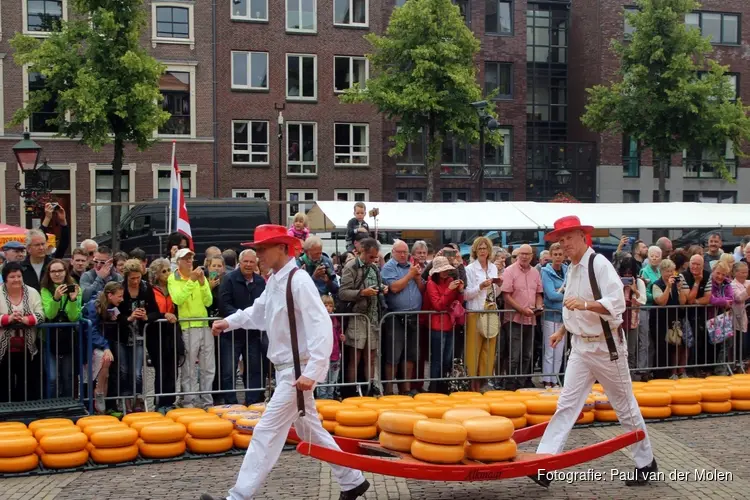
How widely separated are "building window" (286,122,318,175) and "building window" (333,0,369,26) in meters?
5.01

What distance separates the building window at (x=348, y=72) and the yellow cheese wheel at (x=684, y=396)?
3318 cm

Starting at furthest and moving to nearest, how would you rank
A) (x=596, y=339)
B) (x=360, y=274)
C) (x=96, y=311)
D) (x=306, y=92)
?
1. (x=306, y=92)
2. (x=360, y=274)
3. (x=96, y=311)
4. (x=596, y=339)

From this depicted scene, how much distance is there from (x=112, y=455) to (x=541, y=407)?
14.2 ft

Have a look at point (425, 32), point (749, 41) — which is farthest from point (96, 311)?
point (749, 41)

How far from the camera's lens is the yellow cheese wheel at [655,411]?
10.3 meters

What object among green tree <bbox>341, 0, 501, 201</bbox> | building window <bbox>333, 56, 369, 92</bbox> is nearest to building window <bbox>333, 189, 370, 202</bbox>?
building window <bbox>333, 56, 369, 92</bbox>

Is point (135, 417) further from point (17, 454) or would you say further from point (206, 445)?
point (17, 454)

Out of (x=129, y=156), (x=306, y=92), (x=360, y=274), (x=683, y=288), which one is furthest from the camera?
(x=306, y=92)

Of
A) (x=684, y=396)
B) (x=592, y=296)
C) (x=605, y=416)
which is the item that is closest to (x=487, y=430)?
(x=592, y=296)

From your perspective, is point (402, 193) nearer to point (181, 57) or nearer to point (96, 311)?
point (181, 57)

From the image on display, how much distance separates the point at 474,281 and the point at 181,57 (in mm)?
30712

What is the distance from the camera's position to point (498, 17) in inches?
1781

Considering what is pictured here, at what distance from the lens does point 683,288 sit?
42.5 feet

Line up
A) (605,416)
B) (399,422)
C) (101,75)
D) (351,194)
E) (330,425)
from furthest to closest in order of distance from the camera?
(351,194)
(101,75)
(605,416)
(330,425)
(399,422)
